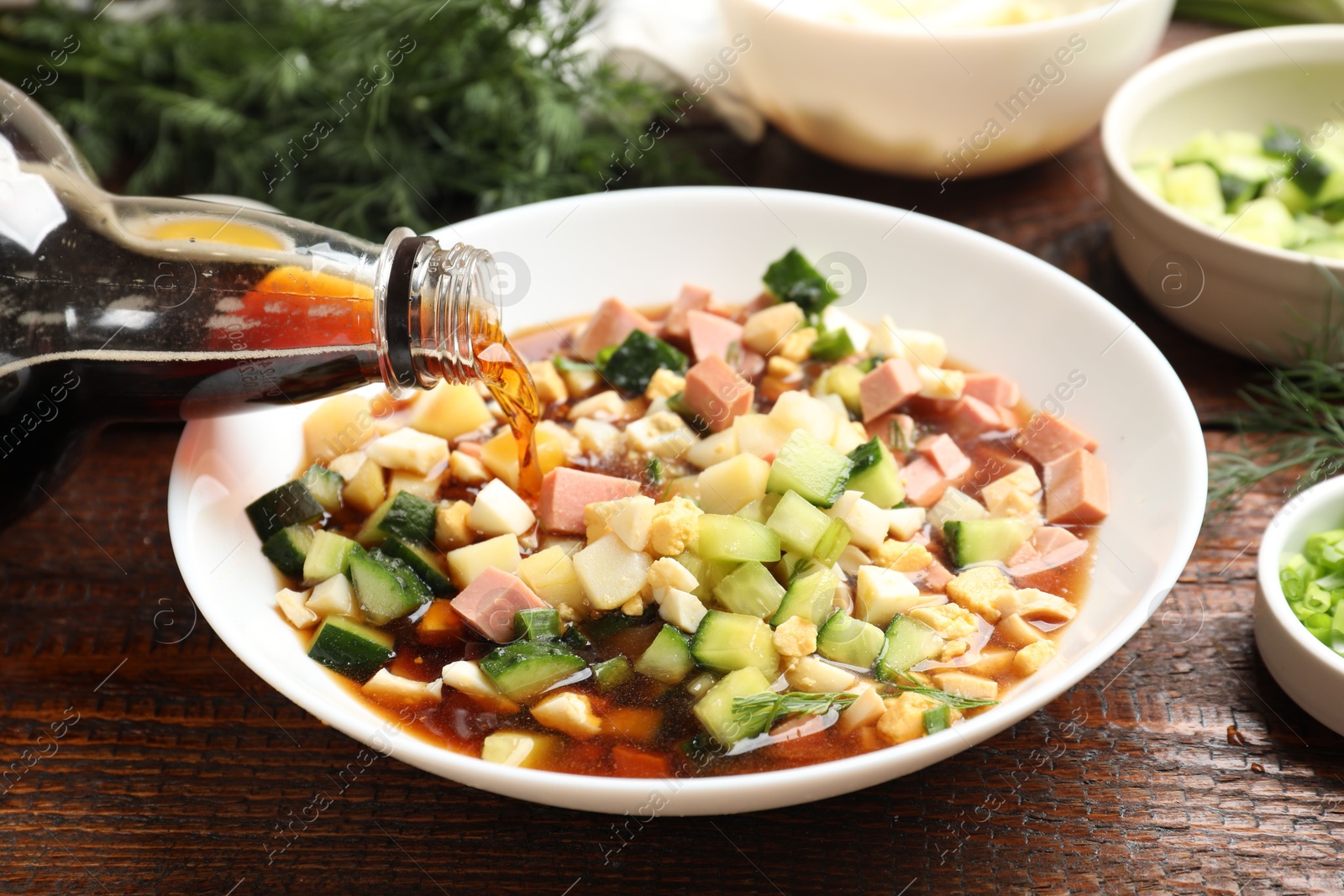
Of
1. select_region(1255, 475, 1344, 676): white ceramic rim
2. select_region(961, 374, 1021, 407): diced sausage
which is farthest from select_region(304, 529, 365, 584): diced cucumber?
select_region(1255, 475, 1344, 676): white ceramic rim

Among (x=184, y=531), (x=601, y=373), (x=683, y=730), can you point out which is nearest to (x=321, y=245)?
(x=184, y=531)

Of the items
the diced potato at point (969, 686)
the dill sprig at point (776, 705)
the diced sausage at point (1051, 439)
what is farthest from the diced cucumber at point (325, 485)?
the diced sausage at point (1051, 439)

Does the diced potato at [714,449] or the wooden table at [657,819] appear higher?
the diced potato at [714,449]

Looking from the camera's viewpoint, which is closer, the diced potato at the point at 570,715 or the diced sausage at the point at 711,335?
the diced potato at the point at 570,715

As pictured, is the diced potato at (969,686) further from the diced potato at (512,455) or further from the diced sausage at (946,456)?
the diced potato at (512,455)

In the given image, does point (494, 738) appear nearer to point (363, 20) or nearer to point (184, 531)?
point (184, 531)

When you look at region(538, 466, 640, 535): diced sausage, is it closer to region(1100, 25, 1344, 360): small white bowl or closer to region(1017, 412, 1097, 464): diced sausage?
region(1017, 412, 1097, 464): diced sausage

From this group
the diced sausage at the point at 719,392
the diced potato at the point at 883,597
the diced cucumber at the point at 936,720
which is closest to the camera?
the diced cucumber at the point at 936,720
